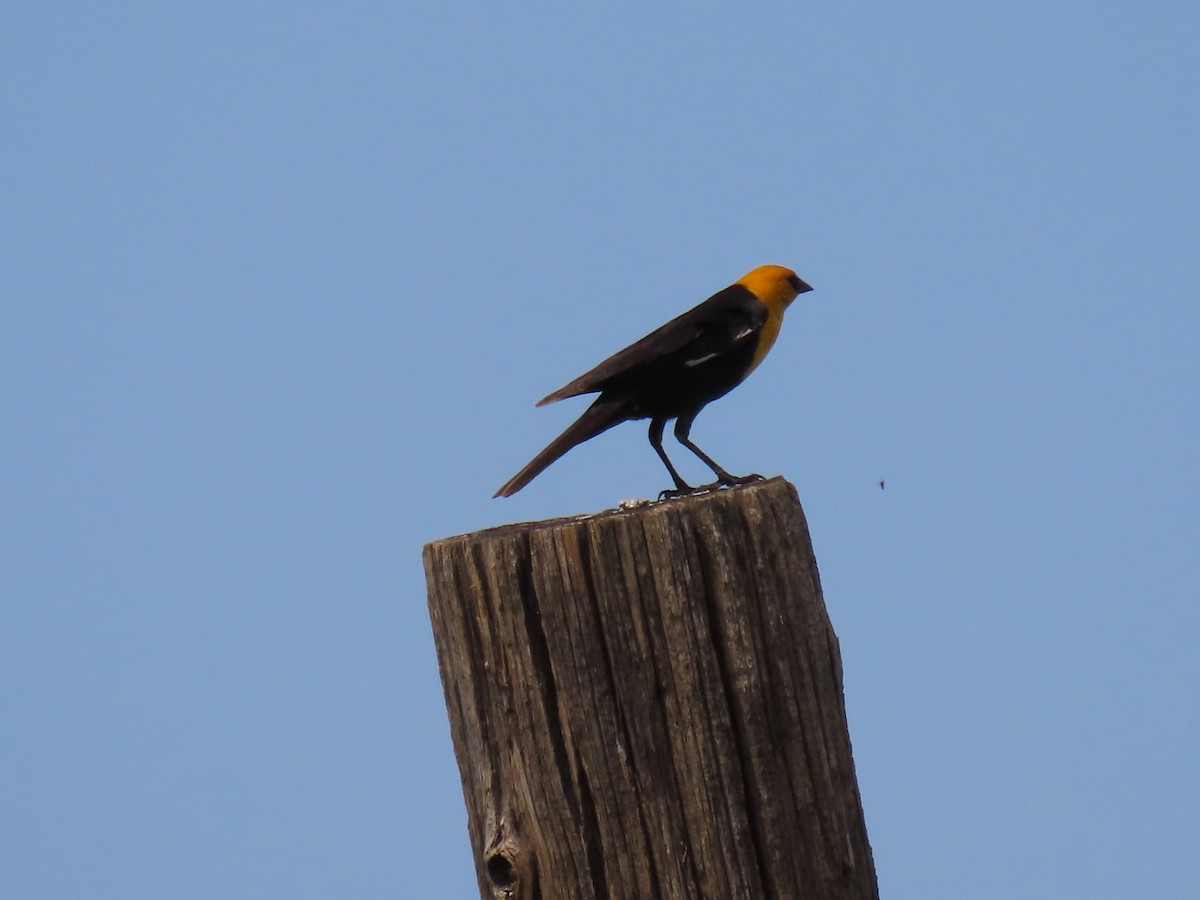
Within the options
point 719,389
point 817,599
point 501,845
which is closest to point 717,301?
point 719,389

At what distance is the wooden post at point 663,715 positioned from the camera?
2510 mm

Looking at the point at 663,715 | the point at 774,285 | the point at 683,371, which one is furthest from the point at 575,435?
the point at 663,715

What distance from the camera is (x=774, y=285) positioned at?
16.2ft

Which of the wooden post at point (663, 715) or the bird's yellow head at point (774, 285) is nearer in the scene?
the wooden post at point (663, 715)

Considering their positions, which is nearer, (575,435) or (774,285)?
(575,435)

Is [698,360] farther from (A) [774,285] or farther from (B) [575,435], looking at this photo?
(A) [774,285]

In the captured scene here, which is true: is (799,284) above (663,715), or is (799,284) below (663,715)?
above

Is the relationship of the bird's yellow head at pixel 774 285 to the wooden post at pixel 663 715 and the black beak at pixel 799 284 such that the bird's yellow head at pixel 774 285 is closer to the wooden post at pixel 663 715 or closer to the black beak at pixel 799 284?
the black beak at pixel 799 284

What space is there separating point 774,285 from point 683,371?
81 centimetres

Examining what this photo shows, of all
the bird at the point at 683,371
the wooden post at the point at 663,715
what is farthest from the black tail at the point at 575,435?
the wooden post at the point at 663,715

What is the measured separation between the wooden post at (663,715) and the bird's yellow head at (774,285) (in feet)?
7.61

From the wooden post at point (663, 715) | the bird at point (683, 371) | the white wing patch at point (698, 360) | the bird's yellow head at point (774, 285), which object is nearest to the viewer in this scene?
the wooden post at point (663, 715)

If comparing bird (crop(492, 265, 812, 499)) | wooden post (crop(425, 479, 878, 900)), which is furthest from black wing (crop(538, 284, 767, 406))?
wooden post (crop(425, 479, 878, 900))

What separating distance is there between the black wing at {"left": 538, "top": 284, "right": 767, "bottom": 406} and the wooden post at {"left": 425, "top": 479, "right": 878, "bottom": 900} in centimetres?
145
